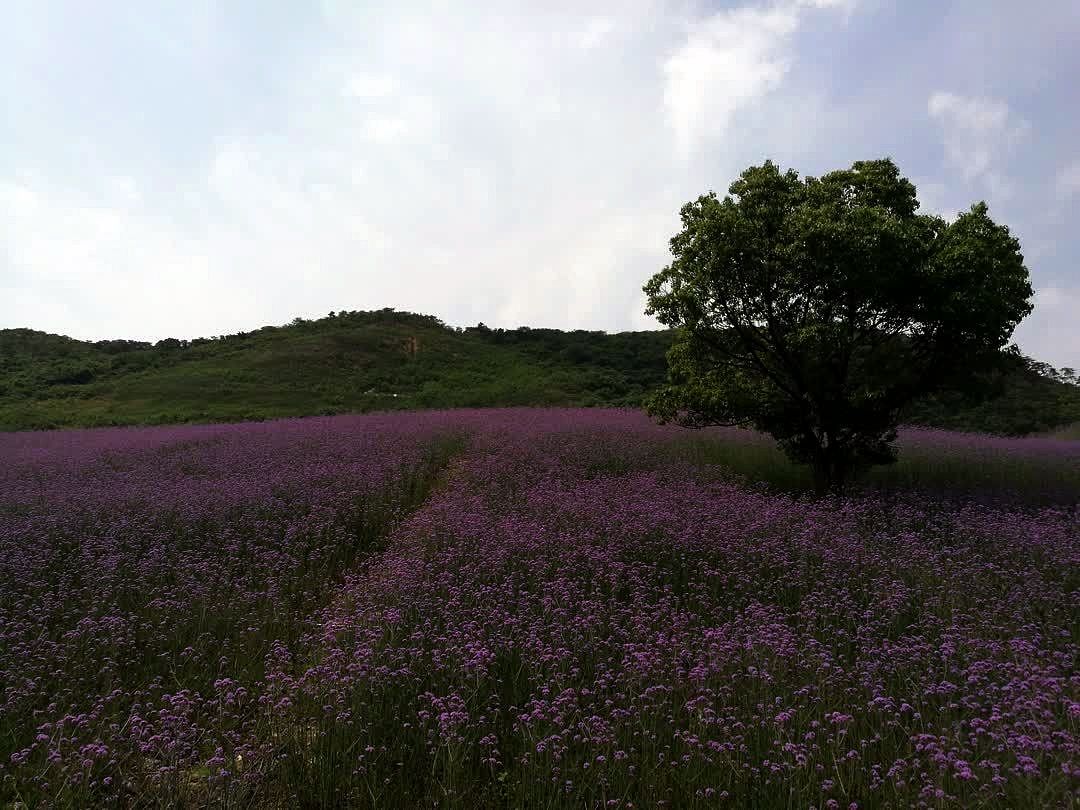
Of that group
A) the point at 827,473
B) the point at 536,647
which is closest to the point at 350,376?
the point at 827,473

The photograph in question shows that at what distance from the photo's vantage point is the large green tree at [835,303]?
8.56m

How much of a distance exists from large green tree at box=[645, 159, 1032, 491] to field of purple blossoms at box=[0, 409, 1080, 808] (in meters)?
1.54

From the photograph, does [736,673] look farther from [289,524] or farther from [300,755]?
[289,524]

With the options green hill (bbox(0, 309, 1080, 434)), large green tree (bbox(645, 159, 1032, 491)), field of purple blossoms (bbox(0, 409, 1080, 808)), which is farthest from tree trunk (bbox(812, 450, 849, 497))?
green hill (bbox(0, 309, 1080, 434))

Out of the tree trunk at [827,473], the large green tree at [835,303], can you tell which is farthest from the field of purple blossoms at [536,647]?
the large green tree at [835,303]

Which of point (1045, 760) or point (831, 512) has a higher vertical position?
point (831, 512)

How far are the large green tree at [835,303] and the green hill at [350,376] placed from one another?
9765 mm

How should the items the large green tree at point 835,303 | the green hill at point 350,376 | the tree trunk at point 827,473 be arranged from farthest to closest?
the green hill at point 350,376
the tree trunk at point 827,473
the large green tree at point 835,303

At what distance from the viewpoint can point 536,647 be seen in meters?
3.83

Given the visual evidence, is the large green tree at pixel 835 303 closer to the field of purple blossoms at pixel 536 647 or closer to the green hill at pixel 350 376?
the field of purple blossoms at pixel 536 647

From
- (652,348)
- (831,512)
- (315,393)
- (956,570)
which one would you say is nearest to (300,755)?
(956,570)

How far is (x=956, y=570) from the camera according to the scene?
17.3 feet

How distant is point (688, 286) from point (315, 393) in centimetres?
2733

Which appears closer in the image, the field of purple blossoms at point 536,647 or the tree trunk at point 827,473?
the field of purple blossoms at point 536,647
